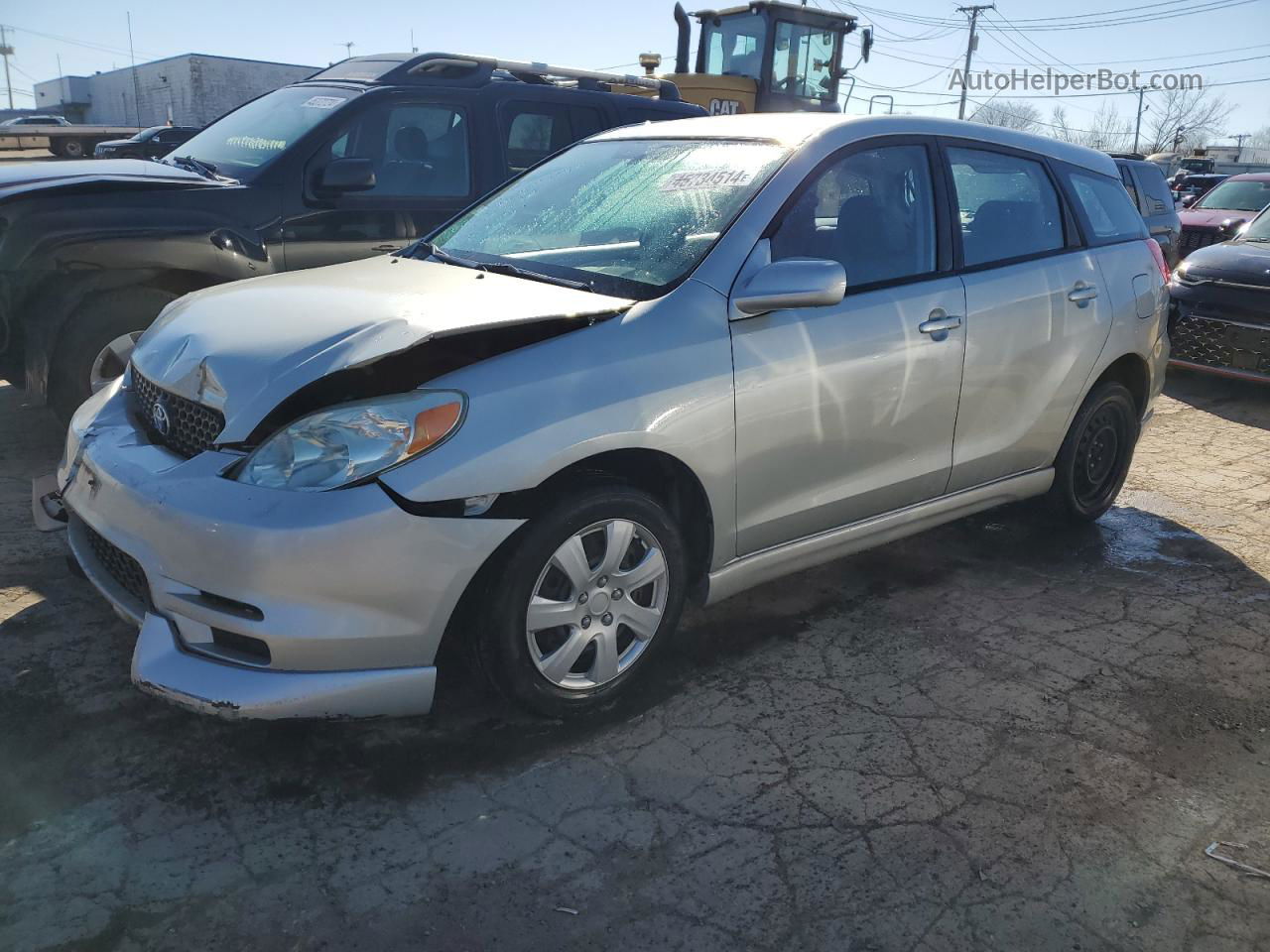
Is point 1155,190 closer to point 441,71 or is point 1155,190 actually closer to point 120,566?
point 441,71

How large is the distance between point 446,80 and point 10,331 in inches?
107

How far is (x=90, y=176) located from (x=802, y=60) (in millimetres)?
10803

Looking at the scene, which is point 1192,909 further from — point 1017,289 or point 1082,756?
point 1017,289

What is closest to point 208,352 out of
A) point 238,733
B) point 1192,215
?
point 238,733

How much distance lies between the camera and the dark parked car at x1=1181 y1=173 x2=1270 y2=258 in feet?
38.7

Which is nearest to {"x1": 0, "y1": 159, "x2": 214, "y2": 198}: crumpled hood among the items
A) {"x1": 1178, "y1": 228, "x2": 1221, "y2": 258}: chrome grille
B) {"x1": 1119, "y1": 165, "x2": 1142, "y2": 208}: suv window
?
{"x1": 1119, "y1": 165, "x2": 1142, "y2": 208}: suv window

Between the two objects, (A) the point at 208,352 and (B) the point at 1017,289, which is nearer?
(A) the point at 208,352

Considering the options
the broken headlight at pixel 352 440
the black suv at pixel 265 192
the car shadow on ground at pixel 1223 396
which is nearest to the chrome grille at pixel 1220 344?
the car shadow on ground at pixel 1223 396

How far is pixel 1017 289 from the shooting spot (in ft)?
12.6

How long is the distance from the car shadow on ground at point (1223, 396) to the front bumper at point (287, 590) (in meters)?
6.55

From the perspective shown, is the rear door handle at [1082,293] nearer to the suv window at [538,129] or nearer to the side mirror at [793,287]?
the side mirror at [793,287]

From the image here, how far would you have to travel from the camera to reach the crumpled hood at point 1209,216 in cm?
1195

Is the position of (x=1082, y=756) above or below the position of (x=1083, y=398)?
below

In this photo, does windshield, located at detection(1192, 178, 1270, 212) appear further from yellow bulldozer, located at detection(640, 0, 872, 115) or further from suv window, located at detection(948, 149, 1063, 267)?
suv window, located at detection(948, 149, 1063, 267)
